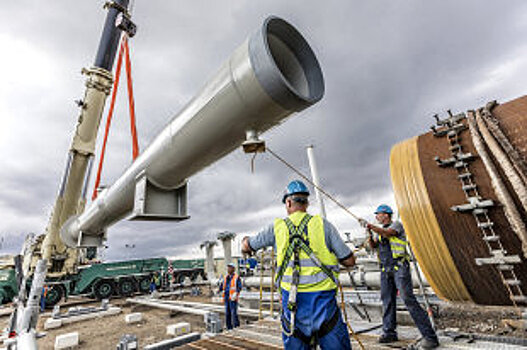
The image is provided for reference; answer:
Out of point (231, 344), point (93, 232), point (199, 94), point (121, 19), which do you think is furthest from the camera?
point (121, 19)

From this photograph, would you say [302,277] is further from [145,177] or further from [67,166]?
[67,166]

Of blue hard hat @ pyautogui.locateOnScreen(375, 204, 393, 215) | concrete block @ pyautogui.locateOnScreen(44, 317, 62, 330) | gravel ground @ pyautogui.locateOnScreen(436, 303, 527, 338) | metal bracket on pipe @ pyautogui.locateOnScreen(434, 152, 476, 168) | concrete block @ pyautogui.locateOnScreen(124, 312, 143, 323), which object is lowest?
gravel ground @ pyautogui.locateOnScreen(436, 303, 527, 338)

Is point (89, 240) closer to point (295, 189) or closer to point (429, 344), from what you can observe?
point (295, 189)

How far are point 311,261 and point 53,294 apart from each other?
17385 mm

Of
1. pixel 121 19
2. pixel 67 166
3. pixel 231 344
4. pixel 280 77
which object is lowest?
pixel 231 344

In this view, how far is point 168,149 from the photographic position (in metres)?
2.49

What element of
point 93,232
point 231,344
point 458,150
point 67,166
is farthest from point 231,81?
point 67,166

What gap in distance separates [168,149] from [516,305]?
3.42 metres

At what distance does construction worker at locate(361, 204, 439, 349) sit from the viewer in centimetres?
315

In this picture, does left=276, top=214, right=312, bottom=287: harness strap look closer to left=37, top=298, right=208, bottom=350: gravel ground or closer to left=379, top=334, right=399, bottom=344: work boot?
left=379, top=334, right=399, bottom=344: work boot

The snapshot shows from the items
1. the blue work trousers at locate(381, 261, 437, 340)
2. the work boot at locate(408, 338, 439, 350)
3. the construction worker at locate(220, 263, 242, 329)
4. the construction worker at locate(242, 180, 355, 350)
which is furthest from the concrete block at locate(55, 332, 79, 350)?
the work boot at locate(408, 338, 439, 350)

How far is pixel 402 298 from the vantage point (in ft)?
10.8

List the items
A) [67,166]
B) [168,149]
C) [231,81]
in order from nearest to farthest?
[231,81] < [168,149] < [67,166]

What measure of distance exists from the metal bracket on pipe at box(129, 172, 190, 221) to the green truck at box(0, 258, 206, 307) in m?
14.3
